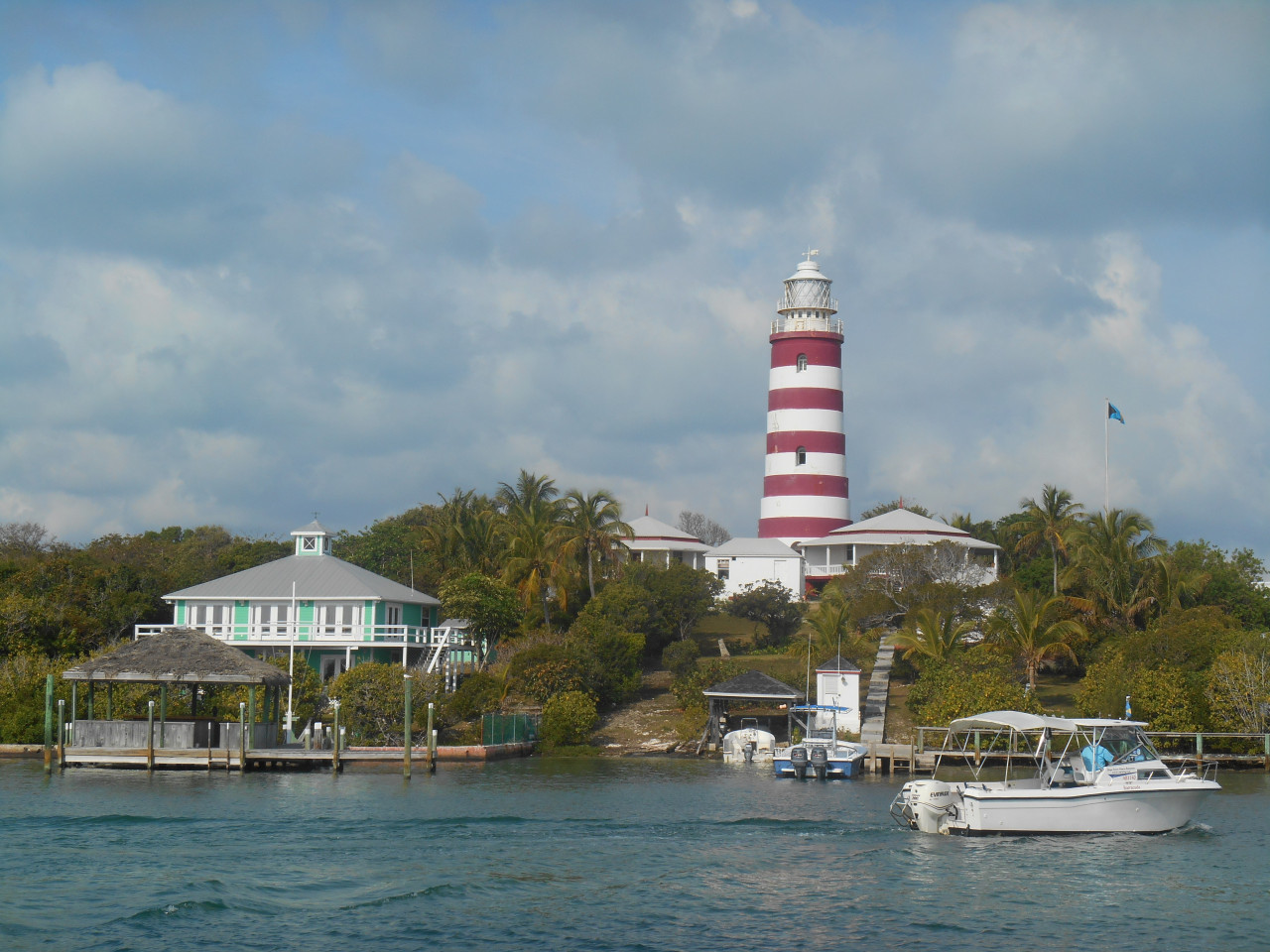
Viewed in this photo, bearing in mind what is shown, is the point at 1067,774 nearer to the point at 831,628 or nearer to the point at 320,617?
the point at 831,628

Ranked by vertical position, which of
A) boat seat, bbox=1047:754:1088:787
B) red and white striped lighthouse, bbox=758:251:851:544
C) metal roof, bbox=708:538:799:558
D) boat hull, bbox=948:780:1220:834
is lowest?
boat hull, bbox=948:780:1220:834

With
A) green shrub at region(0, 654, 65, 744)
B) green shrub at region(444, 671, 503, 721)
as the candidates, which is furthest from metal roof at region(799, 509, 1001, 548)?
green shrub at region(0, 654, 65, 744)

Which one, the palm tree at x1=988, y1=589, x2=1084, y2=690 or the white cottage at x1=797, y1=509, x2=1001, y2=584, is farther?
the white cottage at x1=797, y1=509, x2=1001, y2=584

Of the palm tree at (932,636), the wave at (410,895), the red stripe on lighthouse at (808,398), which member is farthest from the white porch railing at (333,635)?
the wave at (410,895)

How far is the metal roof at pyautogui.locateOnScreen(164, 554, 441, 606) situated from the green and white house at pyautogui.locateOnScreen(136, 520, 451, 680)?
1.7 inches

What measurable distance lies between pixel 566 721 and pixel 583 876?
989 inches

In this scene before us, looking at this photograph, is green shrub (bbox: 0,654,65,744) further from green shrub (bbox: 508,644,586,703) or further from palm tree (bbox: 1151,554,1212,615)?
palm tree (bbox: 1151,554,1212,615)

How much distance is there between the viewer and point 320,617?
2312 inches

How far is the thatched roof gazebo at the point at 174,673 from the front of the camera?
139 feet

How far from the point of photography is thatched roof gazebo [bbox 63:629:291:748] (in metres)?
42.4

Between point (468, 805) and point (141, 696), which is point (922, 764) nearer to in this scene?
point (468, 805)

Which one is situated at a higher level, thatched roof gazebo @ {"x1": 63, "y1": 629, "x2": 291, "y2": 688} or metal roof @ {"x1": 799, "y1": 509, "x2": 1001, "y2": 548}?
metal roof @ {"x1": 799, "y1": 509, "x2": 1001, "y2": 548}

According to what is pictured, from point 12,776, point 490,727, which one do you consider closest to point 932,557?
point 490,727

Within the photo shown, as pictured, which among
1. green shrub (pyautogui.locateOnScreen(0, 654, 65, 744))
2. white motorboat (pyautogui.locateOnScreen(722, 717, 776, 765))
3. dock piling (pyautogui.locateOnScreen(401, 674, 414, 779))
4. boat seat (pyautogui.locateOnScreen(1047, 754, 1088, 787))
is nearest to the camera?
boat seat (pyautogui.locateOnScreen(1047, 754, 1088, 787))
